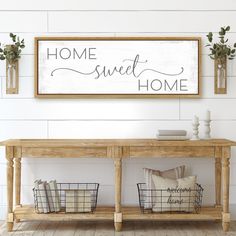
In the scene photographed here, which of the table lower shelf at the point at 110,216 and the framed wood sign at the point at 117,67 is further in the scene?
the framed wood sign at the point at 117,67

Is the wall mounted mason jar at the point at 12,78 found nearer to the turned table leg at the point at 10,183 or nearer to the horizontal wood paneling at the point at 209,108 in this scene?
the turned table leg at the point at 10,183

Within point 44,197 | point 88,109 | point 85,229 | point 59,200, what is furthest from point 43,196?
point 88,109

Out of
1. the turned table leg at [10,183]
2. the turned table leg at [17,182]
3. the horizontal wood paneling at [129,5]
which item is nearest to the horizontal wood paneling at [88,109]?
the turned table leg at [17,182]

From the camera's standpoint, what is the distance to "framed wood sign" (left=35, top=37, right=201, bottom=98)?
148 inches

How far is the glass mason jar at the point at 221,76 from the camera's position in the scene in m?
3.71

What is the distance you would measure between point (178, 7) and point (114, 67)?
2.43 ft

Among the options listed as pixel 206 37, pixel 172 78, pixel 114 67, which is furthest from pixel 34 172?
pixel 206 37

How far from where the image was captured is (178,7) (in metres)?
3.79

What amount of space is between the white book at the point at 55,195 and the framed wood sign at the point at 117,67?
2.43ft

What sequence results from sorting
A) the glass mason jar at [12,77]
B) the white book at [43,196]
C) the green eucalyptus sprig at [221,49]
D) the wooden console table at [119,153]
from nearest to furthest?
the wooden console table at [119,153]
the white book at [43,196]
the green eucalyptus sprig at [221,49]
the glass mason jar at [12,77]

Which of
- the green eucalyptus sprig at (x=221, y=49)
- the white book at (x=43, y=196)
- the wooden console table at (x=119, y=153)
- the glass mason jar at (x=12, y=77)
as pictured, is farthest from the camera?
the glass mason jar at (x=12, y=77)

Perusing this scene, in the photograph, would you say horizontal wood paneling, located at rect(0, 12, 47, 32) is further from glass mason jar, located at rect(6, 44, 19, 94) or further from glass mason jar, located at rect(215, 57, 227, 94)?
glass mason jar, located at rect(215, 57, 227, 94)

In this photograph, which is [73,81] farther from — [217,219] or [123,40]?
[217,219]

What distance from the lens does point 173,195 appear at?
3420 millimetres
